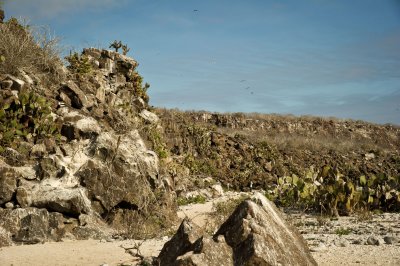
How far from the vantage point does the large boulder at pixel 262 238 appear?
4508 mm

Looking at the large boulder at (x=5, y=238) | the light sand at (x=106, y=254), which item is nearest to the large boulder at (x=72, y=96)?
the large boulder at (x=5, y=238)

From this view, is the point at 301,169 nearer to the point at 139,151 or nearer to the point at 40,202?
the point at 139,151

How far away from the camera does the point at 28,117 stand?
9234 mm

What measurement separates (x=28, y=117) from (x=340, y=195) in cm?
829

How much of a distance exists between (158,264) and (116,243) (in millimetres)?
2217

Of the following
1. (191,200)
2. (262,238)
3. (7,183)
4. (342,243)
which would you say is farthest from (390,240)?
(191,200)

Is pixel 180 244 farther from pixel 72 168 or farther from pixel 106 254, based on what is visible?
pixel 72 168

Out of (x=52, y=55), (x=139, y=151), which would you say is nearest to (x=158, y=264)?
(x=139, y=151)

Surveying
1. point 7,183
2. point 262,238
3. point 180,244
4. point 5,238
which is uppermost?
point 7,183

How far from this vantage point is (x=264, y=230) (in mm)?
4805

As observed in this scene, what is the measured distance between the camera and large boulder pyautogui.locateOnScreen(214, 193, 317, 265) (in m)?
4.51

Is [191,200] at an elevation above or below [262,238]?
below

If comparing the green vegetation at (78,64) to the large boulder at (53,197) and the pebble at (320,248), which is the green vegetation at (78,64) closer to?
the large boulder at (53,197)

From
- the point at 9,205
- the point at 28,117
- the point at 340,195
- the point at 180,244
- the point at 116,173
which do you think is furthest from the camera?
the point at 340,195
